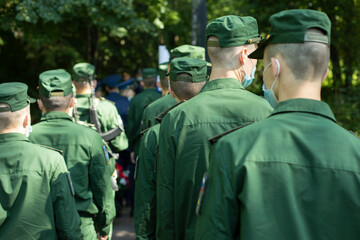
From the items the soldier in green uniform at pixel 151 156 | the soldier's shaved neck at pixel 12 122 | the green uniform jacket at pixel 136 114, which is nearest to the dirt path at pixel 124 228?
the green uniform jacket at pixel 136 114

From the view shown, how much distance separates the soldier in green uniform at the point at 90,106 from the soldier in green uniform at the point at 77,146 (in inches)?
83.2

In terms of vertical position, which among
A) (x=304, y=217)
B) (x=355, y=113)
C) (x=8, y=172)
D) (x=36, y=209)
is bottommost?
(x=355, y=113)

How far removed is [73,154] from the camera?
409 cm

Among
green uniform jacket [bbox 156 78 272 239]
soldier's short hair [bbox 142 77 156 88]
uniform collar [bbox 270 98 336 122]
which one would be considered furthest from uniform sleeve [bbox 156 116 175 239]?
soldier's short hair [bbox 142 77 156 88]

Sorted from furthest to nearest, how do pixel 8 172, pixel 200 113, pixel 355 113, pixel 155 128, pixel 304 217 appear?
1. pixel 355 113
2. pixel 155 128
3. pixel 8 172
4. pixel 200 113
5. pixel 304 217

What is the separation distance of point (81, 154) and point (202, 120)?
5.71 ft

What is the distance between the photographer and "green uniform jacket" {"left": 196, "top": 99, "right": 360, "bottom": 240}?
5.90ft

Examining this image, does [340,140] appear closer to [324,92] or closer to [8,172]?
[8,172]

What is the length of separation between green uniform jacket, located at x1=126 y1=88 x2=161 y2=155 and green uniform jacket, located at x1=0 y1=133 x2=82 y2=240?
4664mm

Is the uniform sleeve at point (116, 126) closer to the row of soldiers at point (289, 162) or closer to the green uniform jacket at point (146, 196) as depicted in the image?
the green uniform jacket at point (146, 196)

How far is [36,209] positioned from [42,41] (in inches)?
283

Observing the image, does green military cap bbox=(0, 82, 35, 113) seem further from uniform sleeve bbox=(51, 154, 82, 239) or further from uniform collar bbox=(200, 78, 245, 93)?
uniform collar bbox=(200, 78, 245, 93)

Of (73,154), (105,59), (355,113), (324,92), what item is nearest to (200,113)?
(73,154)

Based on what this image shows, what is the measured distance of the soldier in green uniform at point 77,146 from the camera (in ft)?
13.4
